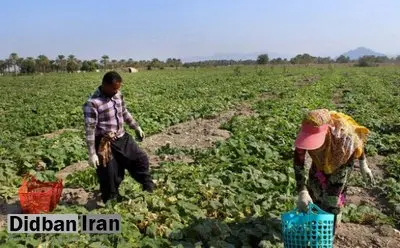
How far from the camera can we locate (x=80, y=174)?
668 cm

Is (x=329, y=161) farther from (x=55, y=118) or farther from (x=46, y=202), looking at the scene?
(x=55, y=118)

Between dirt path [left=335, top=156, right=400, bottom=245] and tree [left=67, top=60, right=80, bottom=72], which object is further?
tree [left=67, top=60, right=80, bottom=72]

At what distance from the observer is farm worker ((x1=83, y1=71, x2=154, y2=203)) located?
17.2ft

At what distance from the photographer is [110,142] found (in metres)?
5.47

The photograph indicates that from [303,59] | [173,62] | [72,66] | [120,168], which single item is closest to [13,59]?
[72,66]

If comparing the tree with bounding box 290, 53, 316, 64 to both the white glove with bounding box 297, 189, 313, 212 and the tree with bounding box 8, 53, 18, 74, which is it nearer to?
the tree with bounding box 8, 53, 18, 74

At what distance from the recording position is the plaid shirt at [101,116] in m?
5.23

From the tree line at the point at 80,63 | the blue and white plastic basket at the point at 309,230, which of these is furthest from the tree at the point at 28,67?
the blue and white plastic basket at the point at 309,230

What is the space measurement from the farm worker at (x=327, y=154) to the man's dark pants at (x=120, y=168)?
203 cm

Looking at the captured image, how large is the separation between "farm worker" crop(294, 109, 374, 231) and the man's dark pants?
2.03 metres

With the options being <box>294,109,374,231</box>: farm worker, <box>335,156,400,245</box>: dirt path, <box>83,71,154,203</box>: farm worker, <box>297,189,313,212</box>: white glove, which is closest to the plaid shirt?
<box>83,71,154,203</box>: farm worker

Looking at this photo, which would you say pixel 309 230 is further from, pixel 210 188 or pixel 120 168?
pixel 120 168

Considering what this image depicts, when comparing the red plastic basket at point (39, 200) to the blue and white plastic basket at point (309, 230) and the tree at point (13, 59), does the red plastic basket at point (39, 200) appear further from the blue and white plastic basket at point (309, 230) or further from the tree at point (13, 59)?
the tree at point (13, 59)

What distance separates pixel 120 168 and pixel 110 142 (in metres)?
A: 0.41
